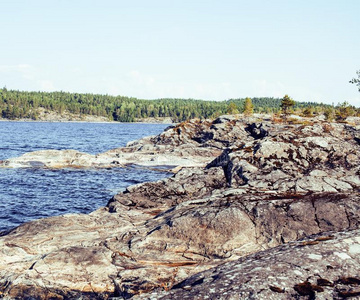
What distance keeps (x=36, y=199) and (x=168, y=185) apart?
47.6 feet

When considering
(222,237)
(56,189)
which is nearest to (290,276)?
(222,237)

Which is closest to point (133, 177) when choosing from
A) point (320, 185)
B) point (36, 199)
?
point (36, 199)

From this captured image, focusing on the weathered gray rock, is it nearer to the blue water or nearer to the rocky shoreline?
the rocky shoreline

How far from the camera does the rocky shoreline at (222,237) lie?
27.7 feet

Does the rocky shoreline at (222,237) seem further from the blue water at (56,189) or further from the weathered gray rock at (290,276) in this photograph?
the blue water at (56,189)

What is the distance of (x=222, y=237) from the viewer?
13562mm

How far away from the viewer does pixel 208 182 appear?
21.9 m

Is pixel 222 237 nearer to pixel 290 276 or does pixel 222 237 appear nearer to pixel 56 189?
pixel 290 276

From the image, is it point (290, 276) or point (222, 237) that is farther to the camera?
point (222, 237)

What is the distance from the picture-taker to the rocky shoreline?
8438 mm

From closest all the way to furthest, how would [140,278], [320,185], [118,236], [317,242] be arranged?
[317,242]
[140,278]
[118,236]
[320,185]

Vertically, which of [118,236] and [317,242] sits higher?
[317,242]

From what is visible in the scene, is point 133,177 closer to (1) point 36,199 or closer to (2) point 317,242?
(1) point 36,199

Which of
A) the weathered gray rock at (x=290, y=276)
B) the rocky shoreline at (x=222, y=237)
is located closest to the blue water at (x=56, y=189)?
the rocky shoreline at (x=222, y=237)
